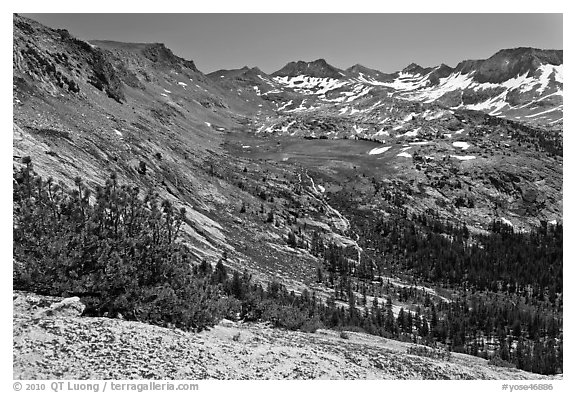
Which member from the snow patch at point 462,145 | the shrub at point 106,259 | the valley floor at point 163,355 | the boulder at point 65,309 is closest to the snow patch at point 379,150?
the snow patch at point 462,145

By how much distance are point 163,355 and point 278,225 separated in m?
48.9

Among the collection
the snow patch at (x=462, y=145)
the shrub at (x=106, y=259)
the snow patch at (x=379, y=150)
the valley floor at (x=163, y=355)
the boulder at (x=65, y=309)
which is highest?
the snow patch at (x=462, y=145)

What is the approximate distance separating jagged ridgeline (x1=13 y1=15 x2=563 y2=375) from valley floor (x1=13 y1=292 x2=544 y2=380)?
1.36 m

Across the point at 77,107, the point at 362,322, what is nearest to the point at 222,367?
the point at 362,322

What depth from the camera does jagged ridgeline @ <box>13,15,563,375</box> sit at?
1352cm

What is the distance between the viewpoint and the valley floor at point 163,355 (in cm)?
967

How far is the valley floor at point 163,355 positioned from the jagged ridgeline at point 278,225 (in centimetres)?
136

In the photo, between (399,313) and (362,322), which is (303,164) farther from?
(362,322)

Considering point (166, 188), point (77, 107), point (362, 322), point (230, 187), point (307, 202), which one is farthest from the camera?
point (307, 202)

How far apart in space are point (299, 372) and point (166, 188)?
39.8 metres

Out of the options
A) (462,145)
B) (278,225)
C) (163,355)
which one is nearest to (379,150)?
(462,145)

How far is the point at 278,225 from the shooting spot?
59.7 m

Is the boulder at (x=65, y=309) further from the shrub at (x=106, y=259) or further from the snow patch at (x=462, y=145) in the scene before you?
the snow patch at (x=462, y=145)

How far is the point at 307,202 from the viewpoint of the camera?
258 feet
